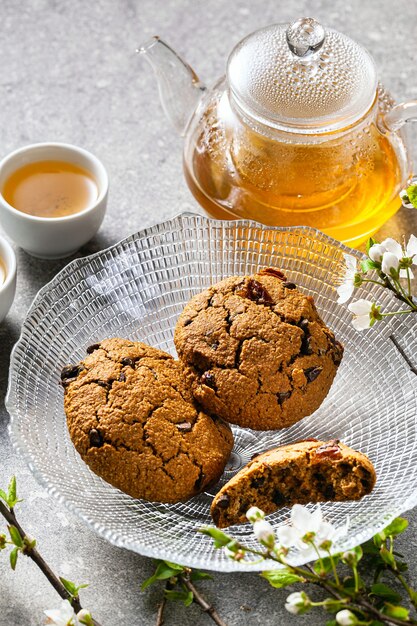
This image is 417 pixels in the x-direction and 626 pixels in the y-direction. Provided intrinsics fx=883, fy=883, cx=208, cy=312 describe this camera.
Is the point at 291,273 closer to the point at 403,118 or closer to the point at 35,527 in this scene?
the point at 403,118

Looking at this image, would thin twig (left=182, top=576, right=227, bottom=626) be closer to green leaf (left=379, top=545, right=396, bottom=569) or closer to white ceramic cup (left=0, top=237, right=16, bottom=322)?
green leaf (left=379, top=545, right=396, bottom=569)

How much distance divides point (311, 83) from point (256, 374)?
567 millimetres

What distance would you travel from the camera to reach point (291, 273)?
169cm

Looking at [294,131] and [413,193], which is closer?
[413,193]

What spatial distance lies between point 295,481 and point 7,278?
27.4 inches

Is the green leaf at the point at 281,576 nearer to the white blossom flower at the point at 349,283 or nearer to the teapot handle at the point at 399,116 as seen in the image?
the white blossom flower at the point at 349,283

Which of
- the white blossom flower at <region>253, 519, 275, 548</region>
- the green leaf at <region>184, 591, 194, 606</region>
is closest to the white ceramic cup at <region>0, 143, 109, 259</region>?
the green leaf at <region>184, 591, 194, 606</region>

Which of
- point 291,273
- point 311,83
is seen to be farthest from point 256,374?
point 311,83

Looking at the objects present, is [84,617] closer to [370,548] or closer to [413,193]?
[370,548]

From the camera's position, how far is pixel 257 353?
→ 1.41 metres

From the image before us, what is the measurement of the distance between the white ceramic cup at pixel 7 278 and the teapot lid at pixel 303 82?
0.53m

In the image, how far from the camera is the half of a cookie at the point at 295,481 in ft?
4.32

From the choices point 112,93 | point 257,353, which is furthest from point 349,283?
point 112,93

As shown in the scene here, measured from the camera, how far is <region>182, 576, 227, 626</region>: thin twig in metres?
1.32
